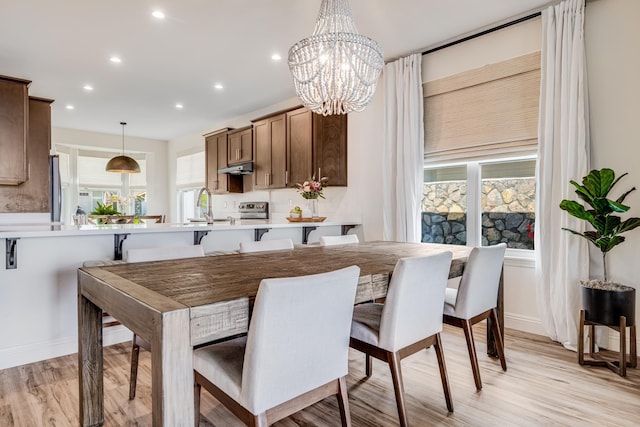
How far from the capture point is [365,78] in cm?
247

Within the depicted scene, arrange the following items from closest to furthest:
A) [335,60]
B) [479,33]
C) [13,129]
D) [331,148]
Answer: [335,60] < [479,33] < [13,129] < [331,148]

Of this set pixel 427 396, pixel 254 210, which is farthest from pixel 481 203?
pixel 254 210

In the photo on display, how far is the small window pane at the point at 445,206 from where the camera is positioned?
12.3 ft

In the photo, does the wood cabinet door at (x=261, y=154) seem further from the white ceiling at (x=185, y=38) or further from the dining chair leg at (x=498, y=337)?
the dining chair leg at (x=498, y=337)

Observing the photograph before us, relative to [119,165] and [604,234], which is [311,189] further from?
[119,165]

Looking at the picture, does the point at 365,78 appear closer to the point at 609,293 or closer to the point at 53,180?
the point at 609,293

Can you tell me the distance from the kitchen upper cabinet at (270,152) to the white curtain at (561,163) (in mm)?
3122

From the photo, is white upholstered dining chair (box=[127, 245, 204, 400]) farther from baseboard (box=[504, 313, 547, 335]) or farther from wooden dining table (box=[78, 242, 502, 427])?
baseboard (box=[504, 313, 547, 335])

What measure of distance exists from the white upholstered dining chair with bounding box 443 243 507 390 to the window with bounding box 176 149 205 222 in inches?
242

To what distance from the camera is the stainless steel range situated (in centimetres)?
580

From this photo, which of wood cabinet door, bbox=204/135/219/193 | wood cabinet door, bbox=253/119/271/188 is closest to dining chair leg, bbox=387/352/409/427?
wood cabinet door, bbox=253/119/271/188

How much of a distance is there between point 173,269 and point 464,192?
2986 mm

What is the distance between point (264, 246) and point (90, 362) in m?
1.20

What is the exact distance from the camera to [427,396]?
210cm
